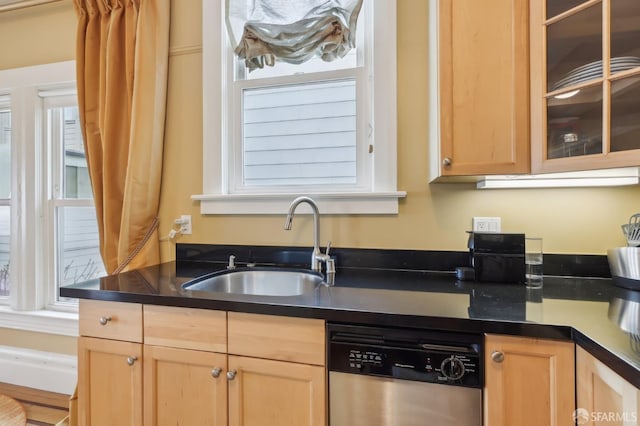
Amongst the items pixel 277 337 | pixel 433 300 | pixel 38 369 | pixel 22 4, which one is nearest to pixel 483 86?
pixel 433 300

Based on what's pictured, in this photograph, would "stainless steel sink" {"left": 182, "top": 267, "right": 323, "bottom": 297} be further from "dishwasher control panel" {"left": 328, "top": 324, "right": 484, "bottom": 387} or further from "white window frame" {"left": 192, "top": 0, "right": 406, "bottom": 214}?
"dishwasher control panel" {"left": 328, "top": 324, "right": 484, "bottom": 387}

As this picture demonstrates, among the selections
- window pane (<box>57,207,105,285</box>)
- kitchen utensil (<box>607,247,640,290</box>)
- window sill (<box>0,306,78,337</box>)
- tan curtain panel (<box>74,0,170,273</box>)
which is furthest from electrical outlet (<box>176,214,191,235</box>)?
kitchen utensil (<box>607,247,640,290</box>)

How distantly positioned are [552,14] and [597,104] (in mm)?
356

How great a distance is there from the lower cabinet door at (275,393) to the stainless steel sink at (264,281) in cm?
52

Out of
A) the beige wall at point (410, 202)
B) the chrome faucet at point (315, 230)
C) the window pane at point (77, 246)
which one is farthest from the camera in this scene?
the window pane at point (77, 246)

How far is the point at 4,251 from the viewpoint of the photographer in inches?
99.5

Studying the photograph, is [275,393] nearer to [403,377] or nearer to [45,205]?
[403,377]

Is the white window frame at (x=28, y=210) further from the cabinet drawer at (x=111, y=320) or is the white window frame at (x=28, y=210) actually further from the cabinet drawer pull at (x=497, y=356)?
the cabinet drawer pull at (x=497, y=356)

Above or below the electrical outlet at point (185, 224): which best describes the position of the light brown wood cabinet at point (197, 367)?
below

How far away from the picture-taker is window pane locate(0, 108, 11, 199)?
98.0 inches

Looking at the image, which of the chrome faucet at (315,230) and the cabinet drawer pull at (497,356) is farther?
the chrome faucet at (315,230)

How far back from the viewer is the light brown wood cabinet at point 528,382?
903 millimetres

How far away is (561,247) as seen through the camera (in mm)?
1525

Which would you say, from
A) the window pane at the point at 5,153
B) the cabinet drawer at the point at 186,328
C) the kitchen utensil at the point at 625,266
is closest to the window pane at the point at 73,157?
the window pane at the point at 5,153
